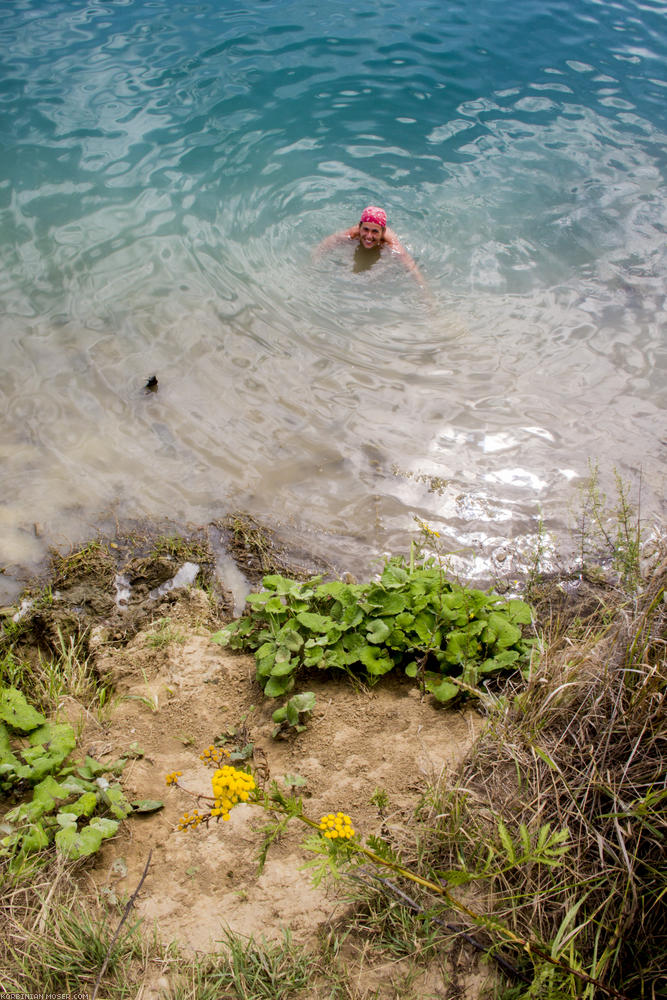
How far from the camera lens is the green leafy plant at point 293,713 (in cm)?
300

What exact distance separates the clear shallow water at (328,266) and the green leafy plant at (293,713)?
5.41ft

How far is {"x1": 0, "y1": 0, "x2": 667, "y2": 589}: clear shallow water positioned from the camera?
515 centimetres

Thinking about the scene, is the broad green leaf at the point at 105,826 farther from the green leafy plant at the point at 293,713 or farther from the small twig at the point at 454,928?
the small twig at the point at 454,928

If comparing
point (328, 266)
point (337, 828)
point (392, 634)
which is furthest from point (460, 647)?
point (328, 266)

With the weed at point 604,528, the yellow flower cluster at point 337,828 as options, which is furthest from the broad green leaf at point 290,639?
the weed at point 604,528

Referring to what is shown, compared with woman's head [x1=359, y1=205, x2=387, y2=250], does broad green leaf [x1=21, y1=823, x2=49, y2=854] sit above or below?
below

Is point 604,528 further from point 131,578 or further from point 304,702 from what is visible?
point 131,578

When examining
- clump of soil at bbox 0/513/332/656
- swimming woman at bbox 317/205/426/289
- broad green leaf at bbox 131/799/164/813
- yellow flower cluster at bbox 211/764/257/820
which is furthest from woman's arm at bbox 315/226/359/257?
yellow flower cluster at bbox 211/764/257/820

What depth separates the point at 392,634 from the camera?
10.6 feet

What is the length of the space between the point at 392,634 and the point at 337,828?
1.28 meters

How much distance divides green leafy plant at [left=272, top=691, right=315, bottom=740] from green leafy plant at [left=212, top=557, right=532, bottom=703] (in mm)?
126

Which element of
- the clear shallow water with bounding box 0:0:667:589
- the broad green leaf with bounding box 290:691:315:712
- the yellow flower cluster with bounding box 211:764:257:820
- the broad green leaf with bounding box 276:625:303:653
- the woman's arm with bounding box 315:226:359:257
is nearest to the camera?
the yellow flower cluster with bounding box 211:764:257:820

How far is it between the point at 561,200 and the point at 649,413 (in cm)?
388

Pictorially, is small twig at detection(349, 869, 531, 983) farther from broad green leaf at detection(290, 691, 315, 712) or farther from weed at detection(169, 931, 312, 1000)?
broad green leaf at detection(290, 691, 315, 712)
